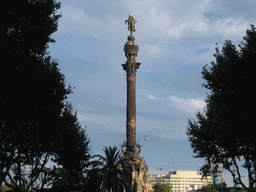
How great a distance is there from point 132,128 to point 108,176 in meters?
18.8

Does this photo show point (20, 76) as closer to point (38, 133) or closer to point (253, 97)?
point (38, 133)

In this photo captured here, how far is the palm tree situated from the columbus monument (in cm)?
1040

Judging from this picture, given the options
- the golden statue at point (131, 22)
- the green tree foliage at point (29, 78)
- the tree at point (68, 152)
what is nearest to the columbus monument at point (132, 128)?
the golden statue at point (131, 22)

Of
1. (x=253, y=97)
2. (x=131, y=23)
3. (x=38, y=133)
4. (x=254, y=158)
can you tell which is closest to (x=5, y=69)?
(x=38, y=133)

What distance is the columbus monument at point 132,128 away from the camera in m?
45.0

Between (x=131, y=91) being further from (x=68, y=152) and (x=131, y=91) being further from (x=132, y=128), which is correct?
(x=68, y=152)

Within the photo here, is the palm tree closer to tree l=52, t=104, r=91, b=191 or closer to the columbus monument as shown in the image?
tree l=52, t=104, r=91, b=191

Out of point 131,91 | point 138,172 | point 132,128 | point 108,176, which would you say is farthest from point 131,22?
point 108,176

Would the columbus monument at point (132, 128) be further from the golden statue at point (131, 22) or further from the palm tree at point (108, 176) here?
the palm tree at point (108, 176)

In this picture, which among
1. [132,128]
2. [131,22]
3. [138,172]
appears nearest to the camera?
[138,172]

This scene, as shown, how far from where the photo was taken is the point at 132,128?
49406 millimetres

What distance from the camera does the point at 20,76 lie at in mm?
25562

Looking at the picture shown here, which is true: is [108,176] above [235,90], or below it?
below

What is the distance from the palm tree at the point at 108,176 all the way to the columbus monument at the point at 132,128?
10397mm
